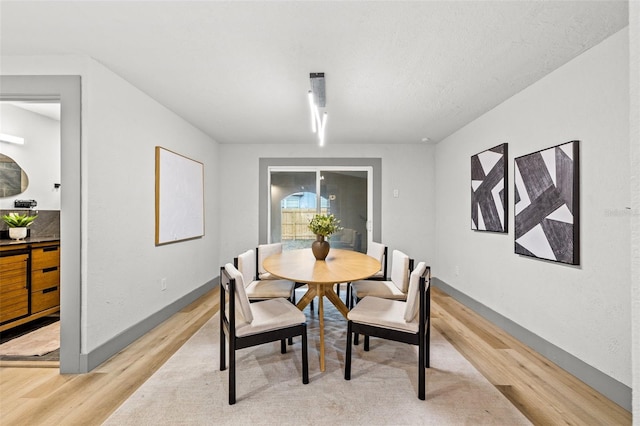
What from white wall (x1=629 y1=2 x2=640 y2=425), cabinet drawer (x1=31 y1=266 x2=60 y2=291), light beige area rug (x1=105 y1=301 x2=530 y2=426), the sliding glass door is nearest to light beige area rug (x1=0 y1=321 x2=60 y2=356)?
cabinet drawer (x1=31 y1=266 x2=60 y2=291)

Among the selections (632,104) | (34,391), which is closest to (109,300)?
(34,391)

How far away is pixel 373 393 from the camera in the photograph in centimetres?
205

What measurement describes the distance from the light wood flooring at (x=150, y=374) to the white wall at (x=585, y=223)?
27cm

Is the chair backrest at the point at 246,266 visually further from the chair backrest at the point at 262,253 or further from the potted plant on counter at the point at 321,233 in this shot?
the potted plant on counter at the point at 321,233

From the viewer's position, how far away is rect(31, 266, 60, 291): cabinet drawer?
3.13 meters

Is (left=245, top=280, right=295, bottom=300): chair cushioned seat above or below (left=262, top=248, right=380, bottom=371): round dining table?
below

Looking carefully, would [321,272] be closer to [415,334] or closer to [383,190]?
[415,334]

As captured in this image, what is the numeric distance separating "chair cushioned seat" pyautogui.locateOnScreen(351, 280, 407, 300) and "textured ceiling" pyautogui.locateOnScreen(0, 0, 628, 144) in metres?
1.88

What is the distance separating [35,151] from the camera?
3.63 metres

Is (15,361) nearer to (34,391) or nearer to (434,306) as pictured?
(34,391)

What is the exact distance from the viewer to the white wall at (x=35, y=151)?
133 inches

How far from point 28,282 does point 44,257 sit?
281 mm

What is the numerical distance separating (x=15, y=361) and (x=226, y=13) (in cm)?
311

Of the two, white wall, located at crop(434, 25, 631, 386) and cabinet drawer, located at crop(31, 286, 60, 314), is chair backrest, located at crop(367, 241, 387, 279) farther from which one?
cabinet drawer, located at crop(31, 286, 60, 314)
